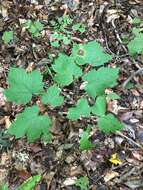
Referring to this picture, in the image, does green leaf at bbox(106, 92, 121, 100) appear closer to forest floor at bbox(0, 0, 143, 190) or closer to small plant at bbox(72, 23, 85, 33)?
forest floor at bbox(0, 0, 143, 190)

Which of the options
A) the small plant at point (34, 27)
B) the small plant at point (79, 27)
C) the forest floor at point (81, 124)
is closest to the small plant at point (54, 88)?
the forest floor at point (81, 124)

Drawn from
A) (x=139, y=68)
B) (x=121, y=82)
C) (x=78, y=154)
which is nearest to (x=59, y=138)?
(x=78, y=154)

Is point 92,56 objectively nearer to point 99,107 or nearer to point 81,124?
point 99,107

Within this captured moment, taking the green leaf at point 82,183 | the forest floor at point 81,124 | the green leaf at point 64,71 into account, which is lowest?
the green leaf at point 82,183

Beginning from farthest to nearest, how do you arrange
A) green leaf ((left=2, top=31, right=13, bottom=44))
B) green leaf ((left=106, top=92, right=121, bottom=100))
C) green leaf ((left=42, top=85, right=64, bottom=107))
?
1. green leaf ((left=2, top=31, right=13, bottom=44))
2. green leaf ((left=106, top=92, right=121, bottom=100))
3. green leaf ((left=42, top=85, right=64, bottom=107))

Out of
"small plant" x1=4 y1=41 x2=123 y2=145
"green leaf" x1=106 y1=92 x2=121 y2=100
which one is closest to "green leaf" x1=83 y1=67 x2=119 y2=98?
"small plant" x1=4 y1=41 x2=123 y2=145

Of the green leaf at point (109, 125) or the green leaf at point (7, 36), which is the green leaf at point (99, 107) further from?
the green leaf at point (7, 36)
